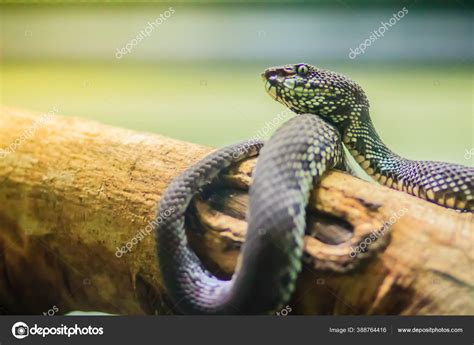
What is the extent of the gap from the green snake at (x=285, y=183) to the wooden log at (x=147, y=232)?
7cm

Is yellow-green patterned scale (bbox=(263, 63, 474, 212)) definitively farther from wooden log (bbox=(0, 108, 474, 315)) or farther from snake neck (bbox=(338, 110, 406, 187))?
wooden log (bbox=(0, 108, 474, 315))

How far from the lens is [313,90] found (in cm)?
171

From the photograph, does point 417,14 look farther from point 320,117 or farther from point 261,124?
point 261,124

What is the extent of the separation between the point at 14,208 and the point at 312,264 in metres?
1.28

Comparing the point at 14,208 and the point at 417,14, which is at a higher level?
the point at 417,14

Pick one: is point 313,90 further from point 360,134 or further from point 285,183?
point 285,183

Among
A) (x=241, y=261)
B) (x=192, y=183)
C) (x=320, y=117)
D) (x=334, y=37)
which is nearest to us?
(x=241, y=261)

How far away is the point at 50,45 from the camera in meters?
1.92

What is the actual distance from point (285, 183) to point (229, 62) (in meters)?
0.76

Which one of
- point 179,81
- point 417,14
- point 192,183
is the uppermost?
point 417,14

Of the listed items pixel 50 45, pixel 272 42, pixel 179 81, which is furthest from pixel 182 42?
pixel 50 45

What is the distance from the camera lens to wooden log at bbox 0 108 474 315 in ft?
4.40

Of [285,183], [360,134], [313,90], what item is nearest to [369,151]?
[360,134]

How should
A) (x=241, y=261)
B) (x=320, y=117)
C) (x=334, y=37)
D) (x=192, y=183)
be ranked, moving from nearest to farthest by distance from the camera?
(x=241, y=261), (x=192, y=183), (x=320, y=117), (x=334, y=37)
